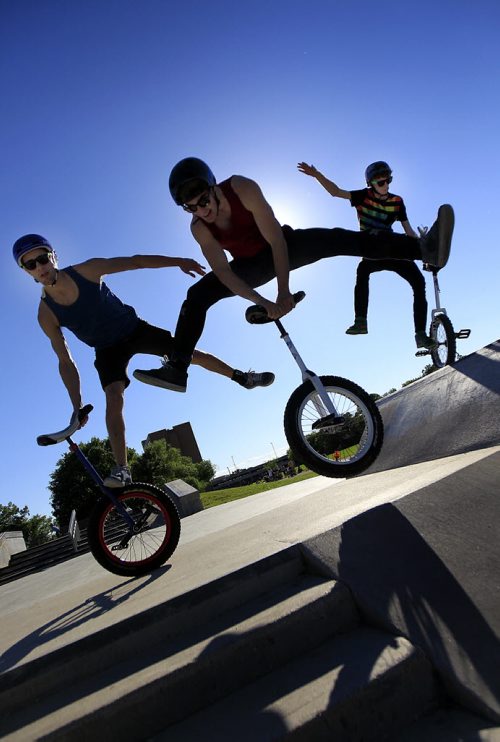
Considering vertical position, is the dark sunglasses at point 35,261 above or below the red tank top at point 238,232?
above

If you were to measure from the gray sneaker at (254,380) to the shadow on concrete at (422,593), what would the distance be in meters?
1.84

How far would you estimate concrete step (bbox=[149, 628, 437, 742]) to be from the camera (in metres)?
1.81

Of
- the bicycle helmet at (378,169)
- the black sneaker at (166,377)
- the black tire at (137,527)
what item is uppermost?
the bicycle helmet at (378,169)

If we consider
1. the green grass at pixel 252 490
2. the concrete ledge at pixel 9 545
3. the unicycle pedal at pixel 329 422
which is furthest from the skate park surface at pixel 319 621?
the concrete ledge at pixel 9 545

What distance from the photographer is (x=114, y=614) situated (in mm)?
2598

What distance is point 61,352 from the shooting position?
424cm

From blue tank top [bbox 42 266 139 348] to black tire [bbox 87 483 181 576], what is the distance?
1333mm

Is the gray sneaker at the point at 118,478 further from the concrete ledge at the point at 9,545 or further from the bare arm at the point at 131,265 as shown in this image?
the concrete ledge at the point at 9,545

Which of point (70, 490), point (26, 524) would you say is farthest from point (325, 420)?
point (26, 524)

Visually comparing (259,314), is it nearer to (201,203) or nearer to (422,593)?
(201,203)

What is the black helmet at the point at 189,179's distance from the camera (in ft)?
12.2

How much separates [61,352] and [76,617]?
2227mm

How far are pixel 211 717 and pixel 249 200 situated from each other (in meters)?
3.38

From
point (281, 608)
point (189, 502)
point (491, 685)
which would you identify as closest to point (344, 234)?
point (281, 608)
